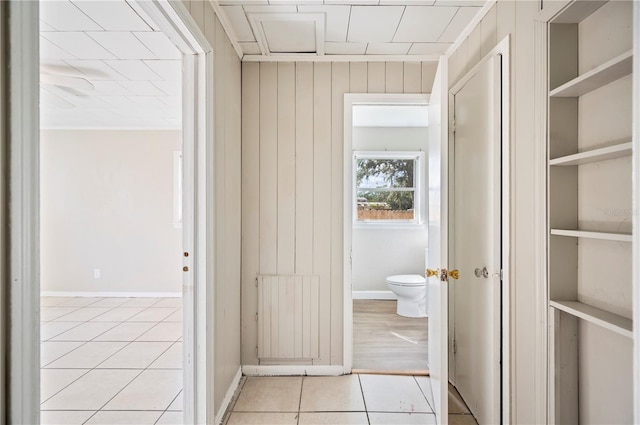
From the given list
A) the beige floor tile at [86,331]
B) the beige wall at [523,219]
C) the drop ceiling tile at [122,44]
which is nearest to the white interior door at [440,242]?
the beige wall at [523,219]

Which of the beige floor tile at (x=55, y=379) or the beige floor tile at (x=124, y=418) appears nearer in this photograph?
the beige floor tile at (x=124, y=418)

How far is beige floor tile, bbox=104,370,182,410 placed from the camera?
2182 mm

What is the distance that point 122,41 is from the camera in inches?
89.0

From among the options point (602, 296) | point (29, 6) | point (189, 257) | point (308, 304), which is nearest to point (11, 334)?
point (29, 6)

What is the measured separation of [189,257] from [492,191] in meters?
1.55

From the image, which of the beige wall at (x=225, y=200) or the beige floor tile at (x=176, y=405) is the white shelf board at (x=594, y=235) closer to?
the beige wall at (x=225, y=200)

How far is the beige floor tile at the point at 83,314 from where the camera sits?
3797 mm

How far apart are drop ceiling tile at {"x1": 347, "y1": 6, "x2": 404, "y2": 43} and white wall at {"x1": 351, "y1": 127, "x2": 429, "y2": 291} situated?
230 cm

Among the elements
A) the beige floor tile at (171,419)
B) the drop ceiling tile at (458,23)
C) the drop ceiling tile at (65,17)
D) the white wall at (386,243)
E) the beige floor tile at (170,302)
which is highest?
the drop ceiling tile at (458,23)

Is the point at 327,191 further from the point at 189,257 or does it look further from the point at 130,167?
the point at 130,167

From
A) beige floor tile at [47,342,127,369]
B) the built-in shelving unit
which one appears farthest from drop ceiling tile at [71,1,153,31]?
beige floor tile at [47,342,127,369]

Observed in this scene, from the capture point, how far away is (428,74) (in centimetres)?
256

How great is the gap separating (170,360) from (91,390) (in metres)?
0.57

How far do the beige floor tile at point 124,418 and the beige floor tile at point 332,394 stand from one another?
2.93 ft
